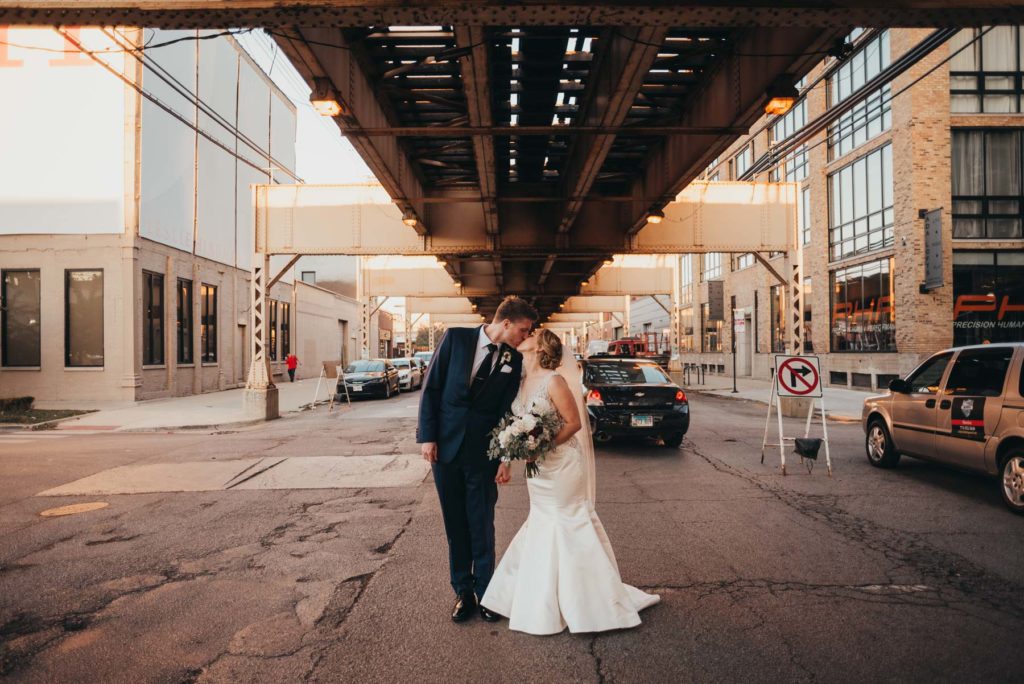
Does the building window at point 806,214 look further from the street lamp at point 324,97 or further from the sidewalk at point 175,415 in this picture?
the street lamp at point 324,97

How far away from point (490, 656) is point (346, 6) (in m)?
4.82

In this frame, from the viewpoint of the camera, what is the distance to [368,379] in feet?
82.7

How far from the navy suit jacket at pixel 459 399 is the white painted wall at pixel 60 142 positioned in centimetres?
2111

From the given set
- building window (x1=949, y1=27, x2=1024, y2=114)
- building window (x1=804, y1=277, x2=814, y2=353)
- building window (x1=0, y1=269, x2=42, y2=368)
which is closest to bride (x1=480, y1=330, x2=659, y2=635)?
building window (x1=0, y1=269, x2=42, y2=368)

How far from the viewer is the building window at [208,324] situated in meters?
26.6

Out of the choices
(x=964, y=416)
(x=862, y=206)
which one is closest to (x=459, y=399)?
(x=964, y=416)

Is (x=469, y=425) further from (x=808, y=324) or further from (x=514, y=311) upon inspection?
(x=808, y=324)

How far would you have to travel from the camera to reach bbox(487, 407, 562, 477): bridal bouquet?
12.9 feet

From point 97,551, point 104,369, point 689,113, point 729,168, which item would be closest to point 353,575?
point 97,551

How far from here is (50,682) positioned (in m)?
3.39

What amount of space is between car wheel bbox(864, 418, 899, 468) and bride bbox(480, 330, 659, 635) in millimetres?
6632

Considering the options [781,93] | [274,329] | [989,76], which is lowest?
[274,329]

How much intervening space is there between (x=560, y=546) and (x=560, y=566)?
0.38ft

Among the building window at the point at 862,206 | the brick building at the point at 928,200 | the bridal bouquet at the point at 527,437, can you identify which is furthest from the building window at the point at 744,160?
the bridal bouquet at the point at 527,437
